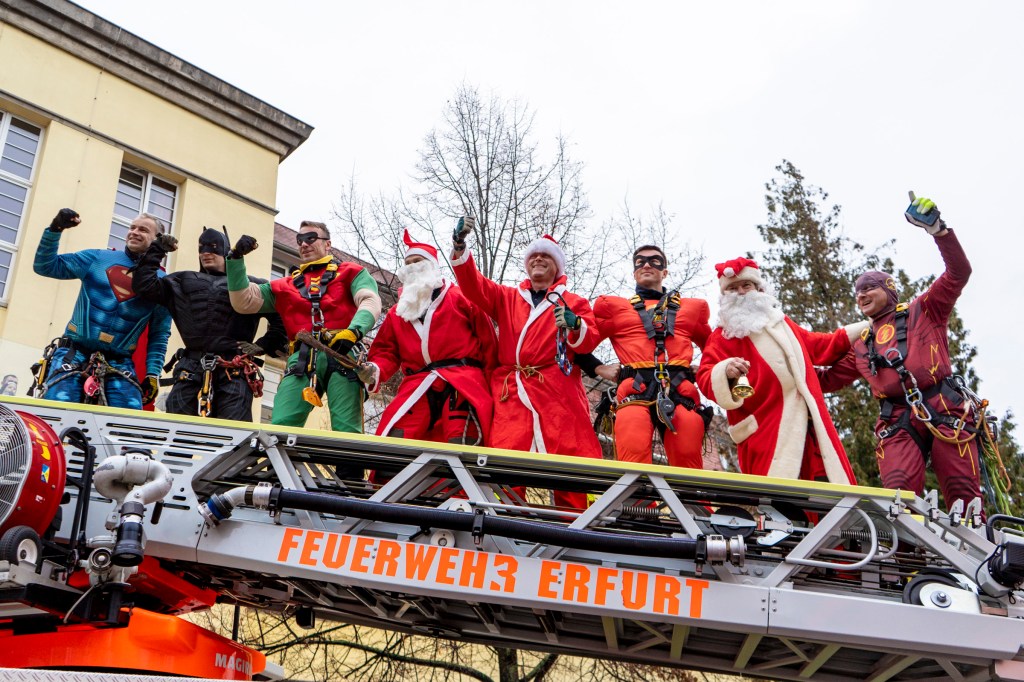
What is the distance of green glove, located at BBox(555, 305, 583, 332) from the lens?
245 inches

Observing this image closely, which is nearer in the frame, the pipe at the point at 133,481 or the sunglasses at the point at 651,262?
the pipe at the point at 133,481

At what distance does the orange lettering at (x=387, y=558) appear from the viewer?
4.69m

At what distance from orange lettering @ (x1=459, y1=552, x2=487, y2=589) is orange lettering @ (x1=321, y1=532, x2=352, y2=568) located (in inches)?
21.8

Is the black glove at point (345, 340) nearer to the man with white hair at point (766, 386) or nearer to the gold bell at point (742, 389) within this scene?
the man with white hair at point (766, 386)

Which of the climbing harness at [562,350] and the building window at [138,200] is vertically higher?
the building window at [138,200]

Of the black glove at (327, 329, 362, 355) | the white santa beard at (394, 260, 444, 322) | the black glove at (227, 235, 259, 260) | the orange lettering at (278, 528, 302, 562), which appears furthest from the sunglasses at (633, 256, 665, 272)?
the orange lettering at (278, 528, 302, 562)

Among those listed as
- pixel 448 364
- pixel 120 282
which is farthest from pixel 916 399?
pixel 120 282

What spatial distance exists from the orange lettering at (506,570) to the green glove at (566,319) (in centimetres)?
189

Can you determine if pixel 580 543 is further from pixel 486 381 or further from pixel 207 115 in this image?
pixel 207 115

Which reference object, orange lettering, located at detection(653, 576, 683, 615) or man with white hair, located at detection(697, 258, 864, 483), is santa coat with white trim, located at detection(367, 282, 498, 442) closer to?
man with white hair, located at detection(697, 258, 864, 483)

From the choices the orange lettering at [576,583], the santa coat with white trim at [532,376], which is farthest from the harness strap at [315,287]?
the orange lettering at [576,583]

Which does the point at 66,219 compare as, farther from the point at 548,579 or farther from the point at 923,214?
the point at 923,214

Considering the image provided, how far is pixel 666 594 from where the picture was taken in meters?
4.55

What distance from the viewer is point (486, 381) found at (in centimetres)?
661
